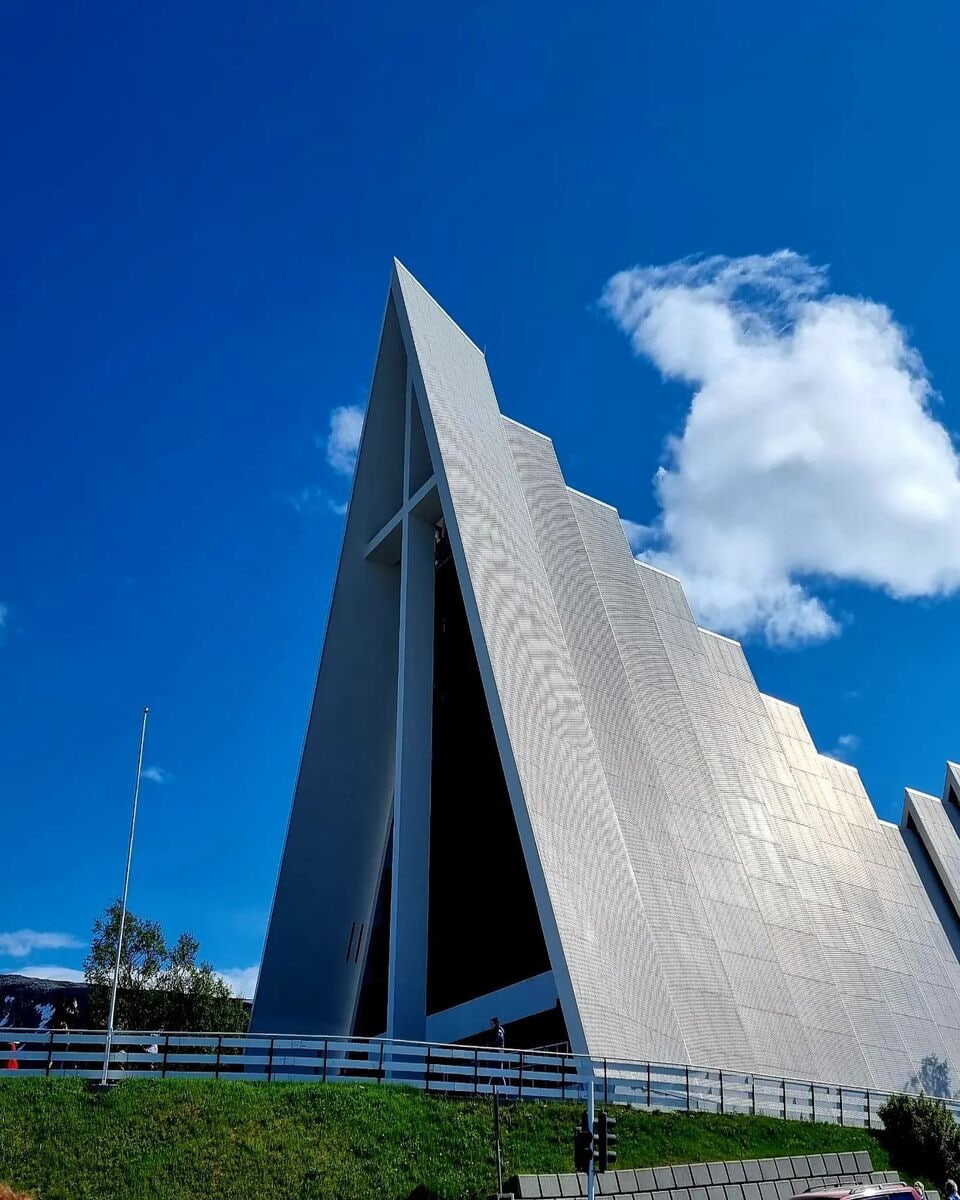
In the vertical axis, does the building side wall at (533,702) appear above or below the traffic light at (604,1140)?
above

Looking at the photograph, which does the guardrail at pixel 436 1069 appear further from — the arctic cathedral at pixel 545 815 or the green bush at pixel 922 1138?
the green bush at pixel 922 1138

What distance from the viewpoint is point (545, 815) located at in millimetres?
24438

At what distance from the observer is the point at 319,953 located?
111 ft

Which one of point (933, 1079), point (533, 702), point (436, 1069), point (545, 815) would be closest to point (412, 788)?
point (533, 702)

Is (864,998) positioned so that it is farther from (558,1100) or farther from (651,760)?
(558,1100)

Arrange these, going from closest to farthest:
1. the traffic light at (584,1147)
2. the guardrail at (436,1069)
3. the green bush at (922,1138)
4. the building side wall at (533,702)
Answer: the traffic light at (584,1147), the guardrail at (436,1069), the green bush at (922,1138), the building side wall at (533,702)

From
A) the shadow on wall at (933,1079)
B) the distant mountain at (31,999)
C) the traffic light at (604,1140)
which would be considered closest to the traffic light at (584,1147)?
the traffic light at (604,1140)

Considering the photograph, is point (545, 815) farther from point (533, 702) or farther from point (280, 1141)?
point (280, 1141)

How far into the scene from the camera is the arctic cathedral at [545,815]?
25.0 meters

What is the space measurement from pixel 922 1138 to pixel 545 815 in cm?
908

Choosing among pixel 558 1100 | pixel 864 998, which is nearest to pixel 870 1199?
pixel 558 1100

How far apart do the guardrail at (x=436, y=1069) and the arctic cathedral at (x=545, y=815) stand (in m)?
0.90

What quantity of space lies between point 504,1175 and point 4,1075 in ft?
23.9

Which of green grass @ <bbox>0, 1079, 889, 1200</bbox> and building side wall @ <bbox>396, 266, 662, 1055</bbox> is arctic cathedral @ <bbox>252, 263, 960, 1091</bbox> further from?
green grass @ <bbox>0, 1079, 889, 1200</bbox>
